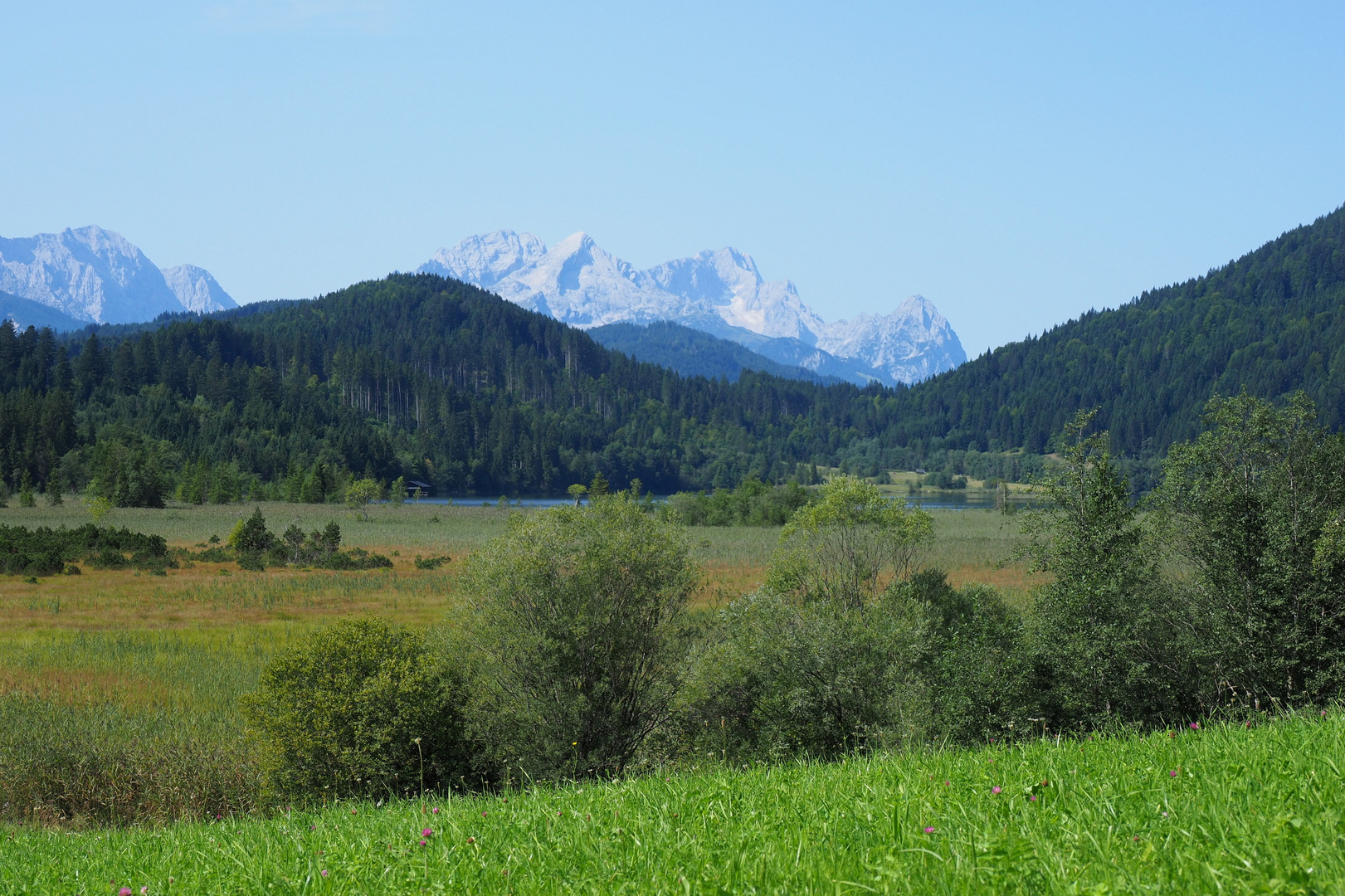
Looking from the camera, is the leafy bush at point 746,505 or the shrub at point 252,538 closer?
the shrub at point 252,538

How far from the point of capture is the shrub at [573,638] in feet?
80.9

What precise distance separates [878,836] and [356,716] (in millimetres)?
21262

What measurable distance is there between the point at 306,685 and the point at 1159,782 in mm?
22460

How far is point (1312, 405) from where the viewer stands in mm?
28641

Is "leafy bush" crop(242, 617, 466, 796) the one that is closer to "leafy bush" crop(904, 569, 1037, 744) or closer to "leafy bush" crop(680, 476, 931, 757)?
"leafy bush" crop(680, 476, 931, 757)

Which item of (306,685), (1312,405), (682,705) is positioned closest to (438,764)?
(306,685)

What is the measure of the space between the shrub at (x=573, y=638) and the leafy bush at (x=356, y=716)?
125 centimetres

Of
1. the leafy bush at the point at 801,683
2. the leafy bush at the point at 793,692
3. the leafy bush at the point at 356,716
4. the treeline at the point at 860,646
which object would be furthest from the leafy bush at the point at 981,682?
the leafy bush at the point at 356,716

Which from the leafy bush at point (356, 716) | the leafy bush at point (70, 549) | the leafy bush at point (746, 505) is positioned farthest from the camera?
the leafy bush at point (746, 505)

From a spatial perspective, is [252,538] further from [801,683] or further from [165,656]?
[801,683]

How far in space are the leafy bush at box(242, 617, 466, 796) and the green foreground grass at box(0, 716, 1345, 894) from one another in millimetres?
15349

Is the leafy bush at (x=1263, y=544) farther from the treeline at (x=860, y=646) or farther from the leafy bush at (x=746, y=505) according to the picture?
the leafy bush at (x=746, y=505)

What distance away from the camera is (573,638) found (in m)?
25.6

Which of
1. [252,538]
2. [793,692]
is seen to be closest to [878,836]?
[793,692]
